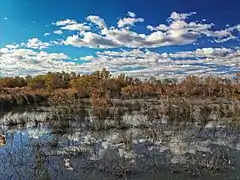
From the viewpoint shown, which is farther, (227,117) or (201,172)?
(227,117)

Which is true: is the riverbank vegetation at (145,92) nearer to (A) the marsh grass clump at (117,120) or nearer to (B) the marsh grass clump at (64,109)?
(B) the marsh grass clump at (64,109)

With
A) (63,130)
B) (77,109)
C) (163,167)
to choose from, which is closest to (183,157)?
(163,167)

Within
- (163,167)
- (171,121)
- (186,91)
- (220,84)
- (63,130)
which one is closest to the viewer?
(163,167)

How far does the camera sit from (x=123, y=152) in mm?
10367

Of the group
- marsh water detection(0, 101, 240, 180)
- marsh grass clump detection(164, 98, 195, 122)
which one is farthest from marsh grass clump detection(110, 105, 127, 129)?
marsh grass clump detection(164, 98, 195, 122)

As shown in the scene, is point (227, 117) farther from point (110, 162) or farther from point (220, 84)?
point (220, 84)

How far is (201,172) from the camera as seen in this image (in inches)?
332

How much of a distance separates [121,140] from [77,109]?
8.13 metres

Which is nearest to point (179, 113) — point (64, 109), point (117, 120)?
point (117, 120)

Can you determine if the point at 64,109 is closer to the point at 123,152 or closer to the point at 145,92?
the point at 123,152

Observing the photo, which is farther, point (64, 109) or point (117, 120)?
point (64, 109)

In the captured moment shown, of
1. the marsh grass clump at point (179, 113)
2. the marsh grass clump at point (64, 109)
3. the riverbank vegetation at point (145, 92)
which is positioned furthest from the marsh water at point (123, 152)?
the riverbank vegetation at point (145, 92)

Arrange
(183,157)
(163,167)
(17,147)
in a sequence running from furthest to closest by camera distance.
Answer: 1. (17,147)
2. (183,157)
3. (163,167)

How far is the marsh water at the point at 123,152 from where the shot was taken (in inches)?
335
